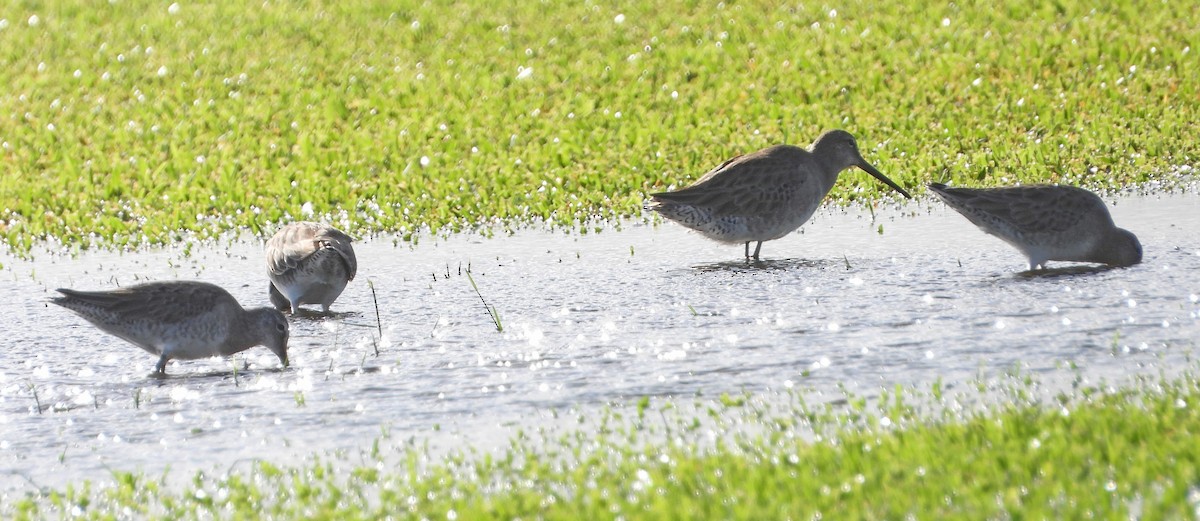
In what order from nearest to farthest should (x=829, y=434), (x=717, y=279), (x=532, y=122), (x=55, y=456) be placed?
(x=829, y=434) < (x=55, y=456) < (x=717, y=279) < (x=532, y=122)

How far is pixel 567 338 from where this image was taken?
930cm

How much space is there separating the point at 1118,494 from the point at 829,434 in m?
1.51

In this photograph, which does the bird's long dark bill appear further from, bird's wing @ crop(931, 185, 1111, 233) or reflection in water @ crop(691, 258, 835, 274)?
bird's wing @ crop(931, 185, 1111, 233)

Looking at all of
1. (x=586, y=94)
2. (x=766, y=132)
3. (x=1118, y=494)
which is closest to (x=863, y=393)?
(x=1118, y=494)

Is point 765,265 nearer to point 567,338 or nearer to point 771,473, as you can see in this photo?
point 567,338

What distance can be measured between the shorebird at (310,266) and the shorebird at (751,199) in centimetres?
262

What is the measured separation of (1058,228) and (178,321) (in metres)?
5.68

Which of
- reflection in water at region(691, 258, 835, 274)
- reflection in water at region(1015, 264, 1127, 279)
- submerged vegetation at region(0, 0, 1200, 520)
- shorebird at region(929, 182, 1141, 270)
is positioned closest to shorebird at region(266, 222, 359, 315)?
reflection in water at region(691, 258, 835, 274)

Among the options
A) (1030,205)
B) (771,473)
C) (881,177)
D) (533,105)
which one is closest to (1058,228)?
(1030,205)

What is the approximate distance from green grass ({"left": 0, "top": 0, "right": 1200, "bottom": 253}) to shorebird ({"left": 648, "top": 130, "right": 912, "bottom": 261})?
1723 mm

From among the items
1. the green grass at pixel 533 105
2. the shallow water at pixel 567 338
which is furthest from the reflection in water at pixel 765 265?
the green grass at pixel 533 105

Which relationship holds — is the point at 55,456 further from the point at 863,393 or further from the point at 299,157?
the point at 299,157

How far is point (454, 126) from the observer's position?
59.4ft

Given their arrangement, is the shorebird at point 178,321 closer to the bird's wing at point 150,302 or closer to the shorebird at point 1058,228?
the bird's wing at point 150,302
